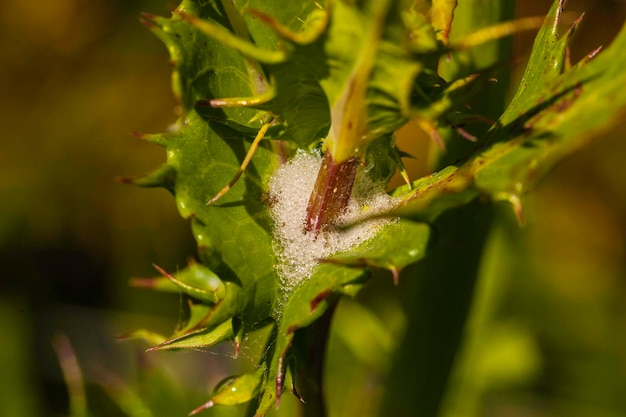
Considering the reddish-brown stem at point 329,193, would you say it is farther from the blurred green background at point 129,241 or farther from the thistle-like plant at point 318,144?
the blurred green background at point 129,241

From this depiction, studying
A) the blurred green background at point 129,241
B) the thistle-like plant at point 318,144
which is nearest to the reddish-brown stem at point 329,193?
the thistle-like plant at point 318,144

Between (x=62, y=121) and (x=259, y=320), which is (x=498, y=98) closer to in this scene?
(x=259, y=320)

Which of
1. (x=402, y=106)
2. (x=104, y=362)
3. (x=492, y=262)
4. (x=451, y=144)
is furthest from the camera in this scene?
(x=104, y=362)

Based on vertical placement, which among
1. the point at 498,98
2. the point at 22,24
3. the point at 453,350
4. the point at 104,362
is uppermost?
the point at 498,98

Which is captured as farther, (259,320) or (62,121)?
(62,121)

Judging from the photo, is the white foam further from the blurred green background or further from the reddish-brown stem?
the blurred green background

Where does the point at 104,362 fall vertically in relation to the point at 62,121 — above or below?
below

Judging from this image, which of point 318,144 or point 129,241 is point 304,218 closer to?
point 318,144

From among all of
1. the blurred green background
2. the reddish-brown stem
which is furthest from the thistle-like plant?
the blurred green background

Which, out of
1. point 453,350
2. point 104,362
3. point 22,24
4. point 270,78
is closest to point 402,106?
point 270,78
